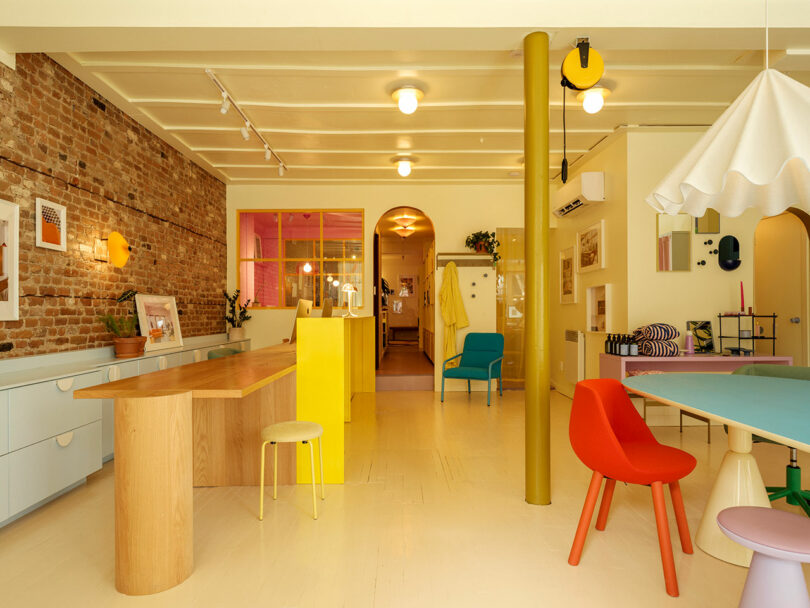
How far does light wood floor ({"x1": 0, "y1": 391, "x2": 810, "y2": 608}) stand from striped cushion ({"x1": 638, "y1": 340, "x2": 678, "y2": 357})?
3.40 ft

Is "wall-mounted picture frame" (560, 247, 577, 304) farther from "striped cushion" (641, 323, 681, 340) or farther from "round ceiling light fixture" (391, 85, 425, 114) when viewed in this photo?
"round ceiling light fixture" (391, 85, 425, 114)

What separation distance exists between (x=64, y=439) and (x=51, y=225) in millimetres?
1658

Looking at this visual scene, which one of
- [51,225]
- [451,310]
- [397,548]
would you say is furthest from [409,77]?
[451,310]

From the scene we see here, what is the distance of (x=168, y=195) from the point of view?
18.1 feet

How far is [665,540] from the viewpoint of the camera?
6.92 feet

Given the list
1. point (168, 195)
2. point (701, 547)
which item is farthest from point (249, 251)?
point (701, 547)

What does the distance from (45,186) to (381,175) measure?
4.27 meters

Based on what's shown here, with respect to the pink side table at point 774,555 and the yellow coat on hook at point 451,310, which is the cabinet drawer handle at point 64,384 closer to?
the pink side table at point 774,555

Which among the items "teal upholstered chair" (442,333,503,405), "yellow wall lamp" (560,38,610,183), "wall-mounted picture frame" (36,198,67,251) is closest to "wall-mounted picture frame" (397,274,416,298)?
"teal upholstered chair" (442,333,503,405)

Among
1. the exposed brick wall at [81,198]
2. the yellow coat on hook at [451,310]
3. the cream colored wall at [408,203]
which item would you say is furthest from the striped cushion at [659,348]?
the exposed brick wall at [81,198]

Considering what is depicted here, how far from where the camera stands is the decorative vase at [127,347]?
13.9 feet

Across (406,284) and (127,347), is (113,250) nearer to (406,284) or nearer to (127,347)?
(127,347)

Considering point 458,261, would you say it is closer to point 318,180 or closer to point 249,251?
point 318,180

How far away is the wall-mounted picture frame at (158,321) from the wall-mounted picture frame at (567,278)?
5.14 meters
